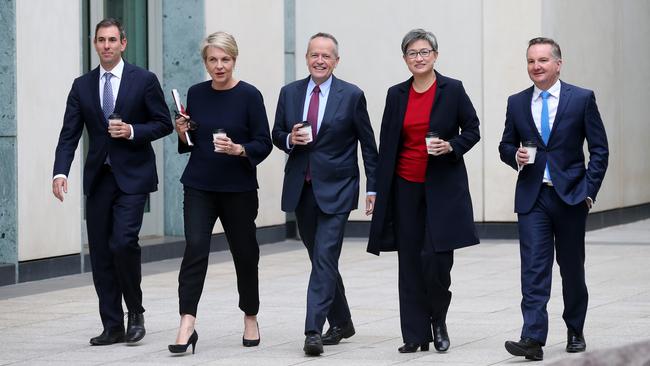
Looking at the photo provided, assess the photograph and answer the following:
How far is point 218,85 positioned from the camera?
8398 millimetres

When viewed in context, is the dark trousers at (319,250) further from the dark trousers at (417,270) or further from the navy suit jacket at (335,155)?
the dark trousers at (417,270)

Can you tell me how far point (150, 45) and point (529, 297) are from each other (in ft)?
26.8

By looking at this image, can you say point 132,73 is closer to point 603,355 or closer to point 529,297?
point 529,297

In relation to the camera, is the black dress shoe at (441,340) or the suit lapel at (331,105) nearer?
the black dress shoe at (441,340)

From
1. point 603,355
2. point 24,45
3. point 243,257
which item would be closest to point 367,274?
point 24,45

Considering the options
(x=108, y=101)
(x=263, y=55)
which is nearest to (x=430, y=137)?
(x=108, y=101)

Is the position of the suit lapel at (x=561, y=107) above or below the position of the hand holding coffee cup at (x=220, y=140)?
above

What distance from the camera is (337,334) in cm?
864

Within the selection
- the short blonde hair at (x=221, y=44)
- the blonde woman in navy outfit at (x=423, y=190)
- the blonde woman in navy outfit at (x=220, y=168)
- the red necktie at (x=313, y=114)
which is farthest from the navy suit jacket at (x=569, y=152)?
the short blonde hair at (x=221, y=44)

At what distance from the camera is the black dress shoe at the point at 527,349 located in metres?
7.75

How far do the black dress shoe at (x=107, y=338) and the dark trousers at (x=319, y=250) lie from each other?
120 cm

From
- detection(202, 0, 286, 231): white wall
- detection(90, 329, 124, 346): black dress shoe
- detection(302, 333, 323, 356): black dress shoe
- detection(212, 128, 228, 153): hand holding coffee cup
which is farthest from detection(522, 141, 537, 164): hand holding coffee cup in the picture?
detection(202, 0, 286, 231): white wall

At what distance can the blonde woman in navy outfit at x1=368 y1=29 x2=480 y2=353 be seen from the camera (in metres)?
8.21

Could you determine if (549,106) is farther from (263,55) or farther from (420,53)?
(263,55)
